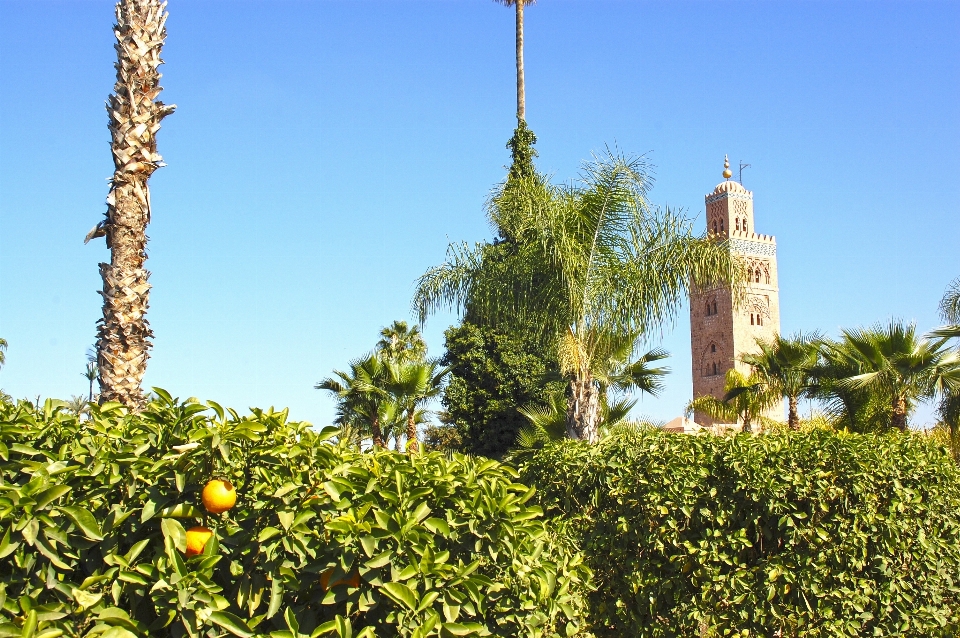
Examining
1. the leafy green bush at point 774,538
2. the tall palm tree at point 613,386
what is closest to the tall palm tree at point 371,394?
the tall palm tree at point 613,386

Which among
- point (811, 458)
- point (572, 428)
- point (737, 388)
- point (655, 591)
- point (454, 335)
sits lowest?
point (655, 591)

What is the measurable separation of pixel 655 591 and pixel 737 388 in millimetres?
17554

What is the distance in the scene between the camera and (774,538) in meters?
5.93

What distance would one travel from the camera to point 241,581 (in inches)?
133

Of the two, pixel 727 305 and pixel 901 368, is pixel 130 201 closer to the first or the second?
pixel 901 368

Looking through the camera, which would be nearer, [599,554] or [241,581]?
[241,581]

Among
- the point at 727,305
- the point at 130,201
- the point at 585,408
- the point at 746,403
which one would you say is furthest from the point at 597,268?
the point at 727,305

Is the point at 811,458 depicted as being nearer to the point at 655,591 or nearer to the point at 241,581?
the point at 655,591

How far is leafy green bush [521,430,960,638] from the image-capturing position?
5.76 meters

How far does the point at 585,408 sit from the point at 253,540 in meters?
9.04

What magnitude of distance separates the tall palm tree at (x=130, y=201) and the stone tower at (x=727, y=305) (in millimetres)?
62141

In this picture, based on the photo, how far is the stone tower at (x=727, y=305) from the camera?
6712 cm

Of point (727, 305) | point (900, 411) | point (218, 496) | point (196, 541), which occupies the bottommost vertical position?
point (196, 541)

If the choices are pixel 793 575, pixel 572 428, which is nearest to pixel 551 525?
pixel 793 575
